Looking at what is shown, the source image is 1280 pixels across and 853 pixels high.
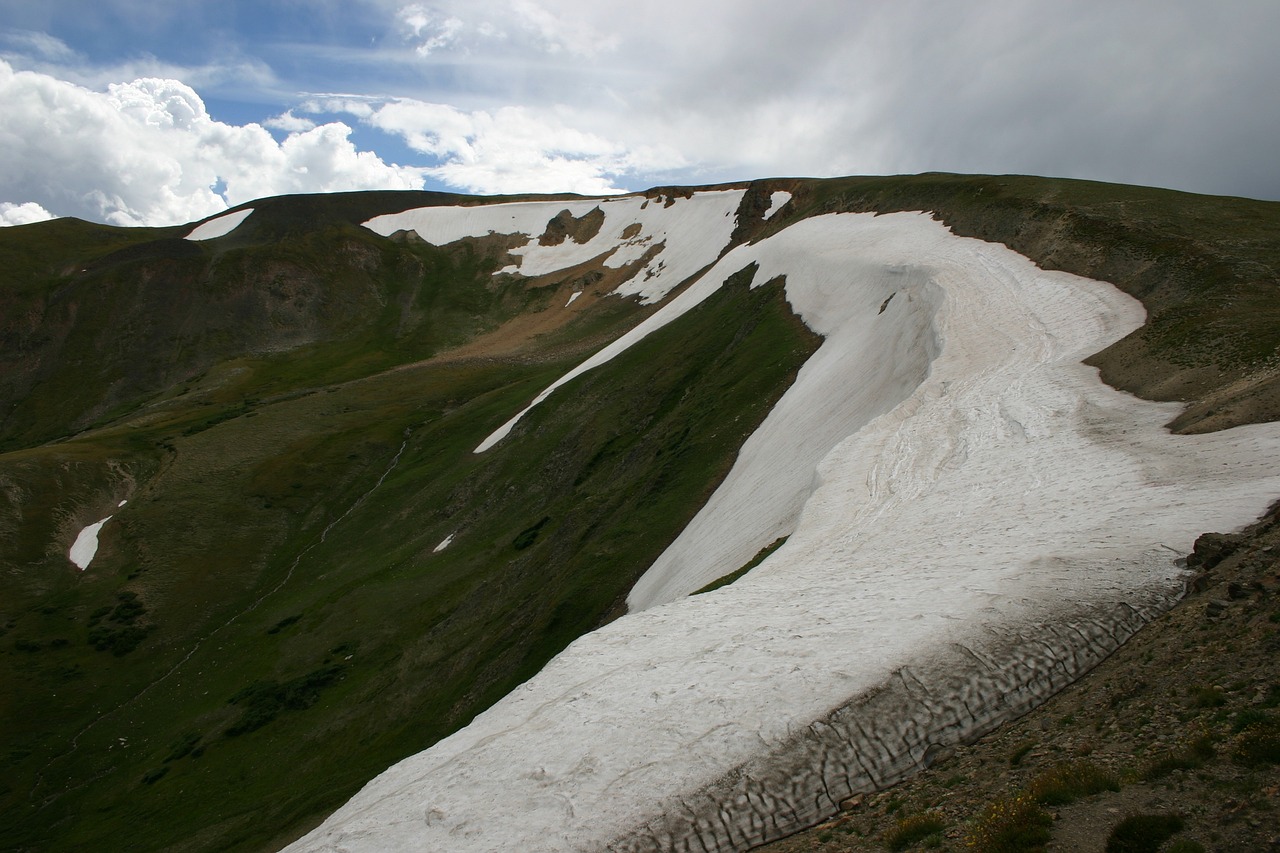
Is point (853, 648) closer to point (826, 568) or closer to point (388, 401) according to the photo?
point (826, 568)

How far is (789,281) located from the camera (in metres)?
57.6

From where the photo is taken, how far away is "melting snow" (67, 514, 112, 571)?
6334 cm

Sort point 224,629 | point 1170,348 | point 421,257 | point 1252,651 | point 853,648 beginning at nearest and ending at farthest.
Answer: point 1252,651
point 853,648
point 1170,348
point 224,629
point 421,257

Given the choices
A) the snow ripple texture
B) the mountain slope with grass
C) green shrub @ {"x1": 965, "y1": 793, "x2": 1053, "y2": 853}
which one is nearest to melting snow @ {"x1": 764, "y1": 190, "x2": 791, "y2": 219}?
the mountain slope with grass

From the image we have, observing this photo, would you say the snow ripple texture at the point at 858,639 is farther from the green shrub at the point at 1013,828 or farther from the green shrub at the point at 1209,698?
the green shrub at the point at 1209,698

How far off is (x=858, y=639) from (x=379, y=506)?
62432mm

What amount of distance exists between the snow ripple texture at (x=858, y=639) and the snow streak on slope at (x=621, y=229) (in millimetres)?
90940

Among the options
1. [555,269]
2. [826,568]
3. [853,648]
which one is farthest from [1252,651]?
[555,269]

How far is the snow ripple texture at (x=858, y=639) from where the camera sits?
1077 cm

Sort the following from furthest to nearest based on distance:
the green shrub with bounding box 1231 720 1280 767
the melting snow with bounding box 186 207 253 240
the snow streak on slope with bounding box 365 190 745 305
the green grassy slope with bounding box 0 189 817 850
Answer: the melting snow with bounding box 186 207 253 240
the snow streak on slope with bounding box 365 190 745 305
the green grassy slope with bounding box 0 189 817 850
the green shrub with bounding box 1231 720 1280 767

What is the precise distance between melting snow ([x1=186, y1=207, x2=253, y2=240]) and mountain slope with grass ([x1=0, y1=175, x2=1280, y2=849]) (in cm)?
5797

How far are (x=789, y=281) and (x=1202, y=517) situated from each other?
4522 centimetres

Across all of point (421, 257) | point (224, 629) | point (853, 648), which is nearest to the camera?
point (853, 648)

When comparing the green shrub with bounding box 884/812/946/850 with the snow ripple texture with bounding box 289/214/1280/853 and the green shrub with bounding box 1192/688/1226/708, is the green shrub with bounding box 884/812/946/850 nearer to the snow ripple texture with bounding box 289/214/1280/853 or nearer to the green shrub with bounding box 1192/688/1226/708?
the snow ripple texture with bounding box 289/214/1280/853
